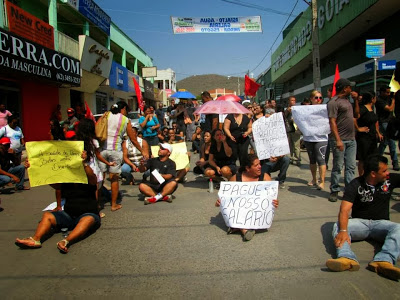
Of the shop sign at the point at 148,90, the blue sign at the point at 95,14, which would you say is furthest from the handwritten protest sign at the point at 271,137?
the shop sign at the point at 148,90

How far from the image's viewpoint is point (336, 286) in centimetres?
299

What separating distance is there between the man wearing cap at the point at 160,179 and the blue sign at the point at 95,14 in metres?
13.6

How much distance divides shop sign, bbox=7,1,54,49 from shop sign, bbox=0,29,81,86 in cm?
55

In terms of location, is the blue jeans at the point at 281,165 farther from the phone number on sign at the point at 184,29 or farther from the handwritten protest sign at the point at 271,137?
the phone number on sign at the point at 184,29

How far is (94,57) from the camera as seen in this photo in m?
17.7

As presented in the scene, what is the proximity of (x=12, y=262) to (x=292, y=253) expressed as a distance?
3.05 metres

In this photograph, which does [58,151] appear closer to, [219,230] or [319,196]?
[219,230]

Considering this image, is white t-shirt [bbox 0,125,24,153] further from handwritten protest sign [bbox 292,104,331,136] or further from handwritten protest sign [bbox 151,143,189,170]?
handwritten protest sign [bbox 292,104,331,136]

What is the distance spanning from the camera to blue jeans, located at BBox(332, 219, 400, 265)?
3.25 meters

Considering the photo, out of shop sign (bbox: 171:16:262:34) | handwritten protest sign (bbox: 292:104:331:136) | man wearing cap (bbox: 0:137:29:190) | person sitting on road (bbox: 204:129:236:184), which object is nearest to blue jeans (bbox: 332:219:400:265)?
handwritten protest sign (bbox: 292:104:331:136)

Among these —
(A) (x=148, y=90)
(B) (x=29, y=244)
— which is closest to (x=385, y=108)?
(B) (x=29, y=244)

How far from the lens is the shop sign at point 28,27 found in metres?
11.3

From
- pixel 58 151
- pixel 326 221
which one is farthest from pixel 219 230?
pixel 58 151

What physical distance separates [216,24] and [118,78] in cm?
805
